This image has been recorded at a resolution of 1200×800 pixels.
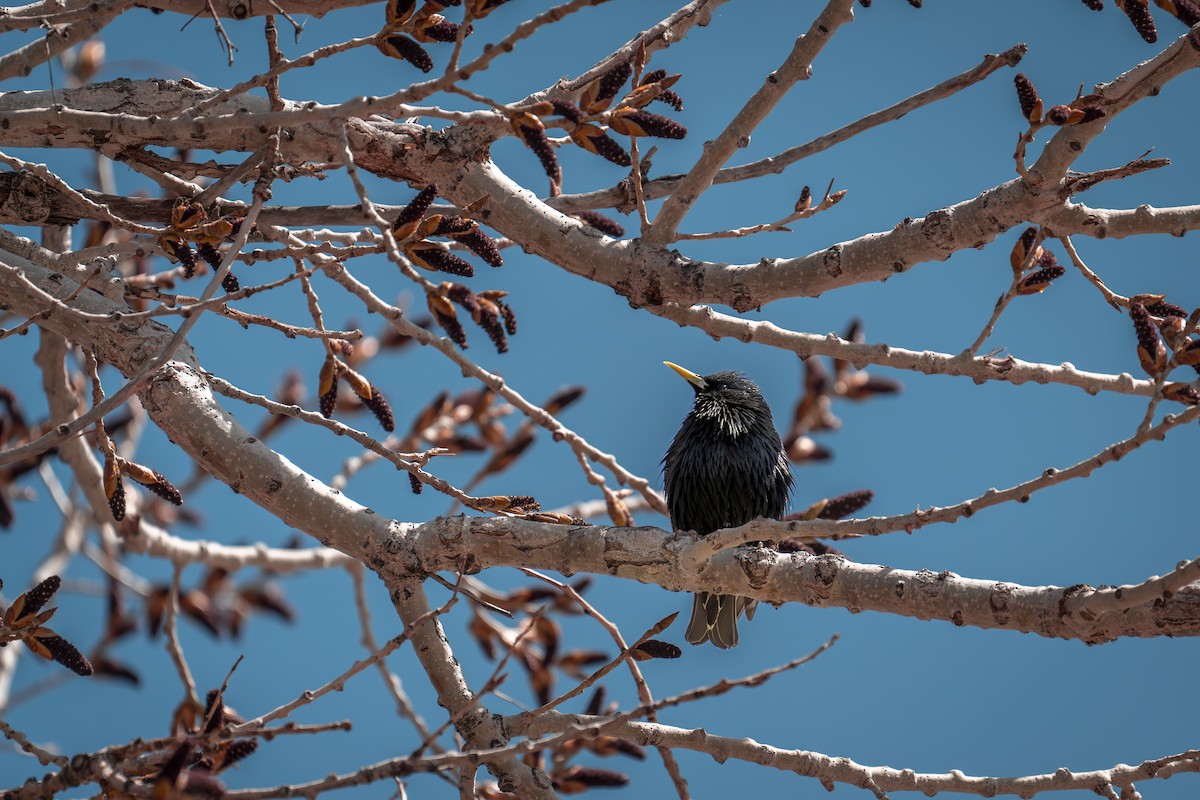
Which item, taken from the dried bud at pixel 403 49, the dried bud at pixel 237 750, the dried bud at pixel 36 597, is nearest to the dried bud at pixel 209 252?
the dried bud at pixel 403 49

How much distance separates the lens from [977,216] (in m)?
2.88

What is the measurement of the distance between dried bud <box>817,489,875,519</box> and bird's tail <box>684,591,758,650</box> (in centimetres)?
145

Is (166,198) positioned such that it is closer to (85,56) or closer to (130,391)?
(130,391)

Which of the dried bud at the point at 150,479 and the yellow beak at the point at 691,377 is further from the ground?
the yellow beak at the point at 691,377

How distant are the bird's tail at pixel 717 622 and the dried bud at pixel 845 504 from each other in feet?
4.77

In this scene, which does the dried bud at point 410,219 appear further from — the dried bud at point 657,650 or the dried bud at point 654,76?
the dried bud at point 657,650

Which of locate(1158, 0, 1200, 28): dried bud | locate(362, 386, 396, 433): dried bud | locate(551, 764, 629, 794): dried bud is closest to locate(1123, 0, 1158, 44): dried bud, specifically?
locate(1158, 0, 1200, 28): dried bud

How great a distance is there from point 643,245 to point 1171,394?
1.41m

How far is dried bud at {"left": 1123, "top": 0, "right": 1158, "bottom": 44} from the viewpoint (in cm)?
273

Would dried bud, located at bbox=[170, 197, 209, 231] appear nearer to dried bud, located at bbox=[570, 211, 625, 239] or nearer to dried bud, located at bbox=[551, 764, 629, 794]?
dried bud, located at bbox=[570, 211, 625, 239]

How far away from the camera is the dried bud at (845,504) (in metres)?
3.37

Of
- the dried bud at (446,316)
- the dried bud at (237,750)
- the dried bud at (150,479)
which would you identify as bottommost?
the dried bud at (237,750)

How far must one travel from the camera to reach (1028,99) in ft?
8.61

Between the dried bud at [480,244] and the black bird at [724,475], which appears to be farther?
the black bird at [724,475]
